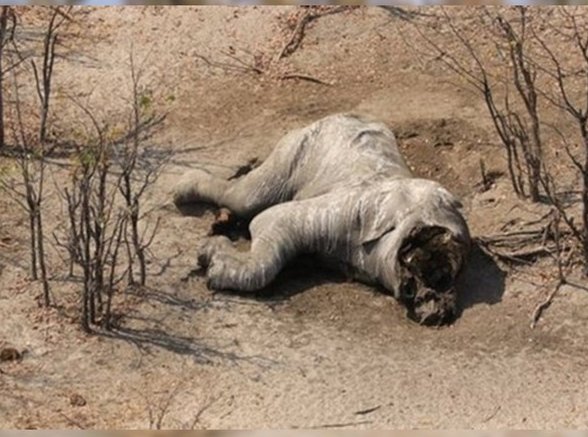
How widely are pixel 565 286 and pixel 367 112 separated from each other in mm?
3145

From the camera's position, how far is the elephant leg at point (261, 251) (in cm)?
1001

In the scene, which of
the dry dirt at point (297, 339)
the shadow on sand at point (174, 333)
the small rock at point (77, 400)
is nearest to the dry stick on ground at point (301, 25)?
the dry dirt at point (297, 339)

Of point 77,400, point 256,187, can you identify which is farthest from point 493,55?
point 77,400

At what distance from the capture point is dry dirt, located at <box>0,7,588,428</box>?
858cm

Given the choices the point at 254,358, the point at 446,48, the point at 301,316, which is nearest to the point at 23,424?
the point at 254,358

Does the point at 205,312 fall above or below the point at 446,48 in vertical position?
below

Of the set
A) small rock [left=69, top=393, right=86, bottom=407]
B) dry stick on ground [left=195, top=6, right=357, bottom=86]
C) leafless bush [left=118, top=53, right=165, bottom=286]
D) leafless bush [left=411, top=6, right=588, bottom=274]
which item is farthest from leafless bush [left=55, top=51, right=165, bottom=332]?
leafless bush [left=411, top=6, right=588, bottom=274]

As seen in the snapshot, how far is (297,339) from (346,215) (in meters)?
1.31

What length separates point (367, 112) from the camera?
12641 mm

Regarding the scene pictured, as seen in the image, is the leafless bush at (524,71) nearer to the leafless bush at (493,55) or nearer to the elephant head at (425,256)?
the leafless bush at (493,55)

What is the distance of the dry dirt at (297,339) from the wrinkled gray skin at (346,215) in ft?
0.55

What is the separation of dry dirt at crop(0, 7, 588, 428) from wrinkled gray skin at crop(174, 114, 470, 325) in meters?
0.17

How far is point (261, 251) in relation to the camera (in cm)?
1026

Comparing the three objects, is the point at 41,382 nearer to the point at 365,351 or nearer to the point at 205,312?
the point at 205,312
